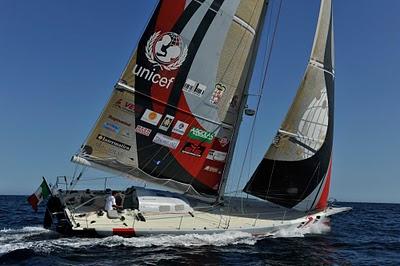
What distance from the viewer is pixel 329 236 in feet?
67.4

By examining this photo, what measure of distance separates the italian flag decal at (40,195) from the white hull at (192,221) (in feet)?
3.23

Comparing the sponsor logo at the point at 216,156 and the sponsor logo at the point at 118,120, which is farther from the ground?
the sponsor logo at the point at 118,120

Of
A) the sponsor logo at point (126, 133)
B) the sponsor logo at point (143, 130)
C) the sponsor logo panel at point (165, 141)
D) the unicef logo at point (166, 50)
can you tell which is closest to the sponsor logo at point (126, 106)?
the sponsor logo at point (143, 130)

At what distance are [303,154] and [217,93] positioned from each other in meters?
4.65

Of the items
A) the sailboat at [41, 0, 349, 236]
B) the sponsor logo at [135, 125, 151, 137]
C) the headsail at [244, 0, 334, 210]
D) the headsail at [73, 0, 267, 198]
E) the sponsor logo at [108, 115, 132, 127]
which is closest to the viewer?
the sailboat at [41, 0, 349, 236]

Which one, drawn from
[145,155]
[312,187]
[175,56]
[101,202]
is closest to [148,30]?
[175,56]

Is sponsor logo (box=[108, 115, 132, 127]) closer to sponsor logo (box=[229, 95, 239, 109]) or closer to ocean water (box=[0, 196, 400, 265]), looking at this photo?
sponsor logo (box=[229, 95, 239, 109])

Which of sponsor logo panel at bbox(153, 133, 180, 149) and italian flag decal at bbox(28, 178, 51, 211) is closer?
italian flag decal at bbox(28, 178, 51, 211)

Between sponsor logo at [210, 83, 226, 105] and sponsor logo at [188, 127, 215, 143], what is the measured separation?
4.32 feet

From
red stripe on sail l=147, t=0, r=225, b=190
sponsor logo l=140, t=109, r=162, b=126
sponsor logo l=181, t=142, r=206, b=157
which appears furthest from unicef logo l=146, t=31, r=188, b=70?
sponsor logo l=181, t=142, r=206, b=157

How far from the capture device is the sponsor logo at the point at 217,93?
19703 millimetres

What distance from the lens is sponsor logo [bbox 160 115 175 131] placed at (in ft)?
62.3

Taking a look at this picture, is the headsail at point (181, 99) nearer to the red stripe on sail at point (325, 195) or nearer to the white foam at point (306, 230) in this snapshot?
the white foam at point (306, 230)

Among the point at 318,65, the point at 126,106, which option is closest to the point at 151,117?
the point at 126,106
